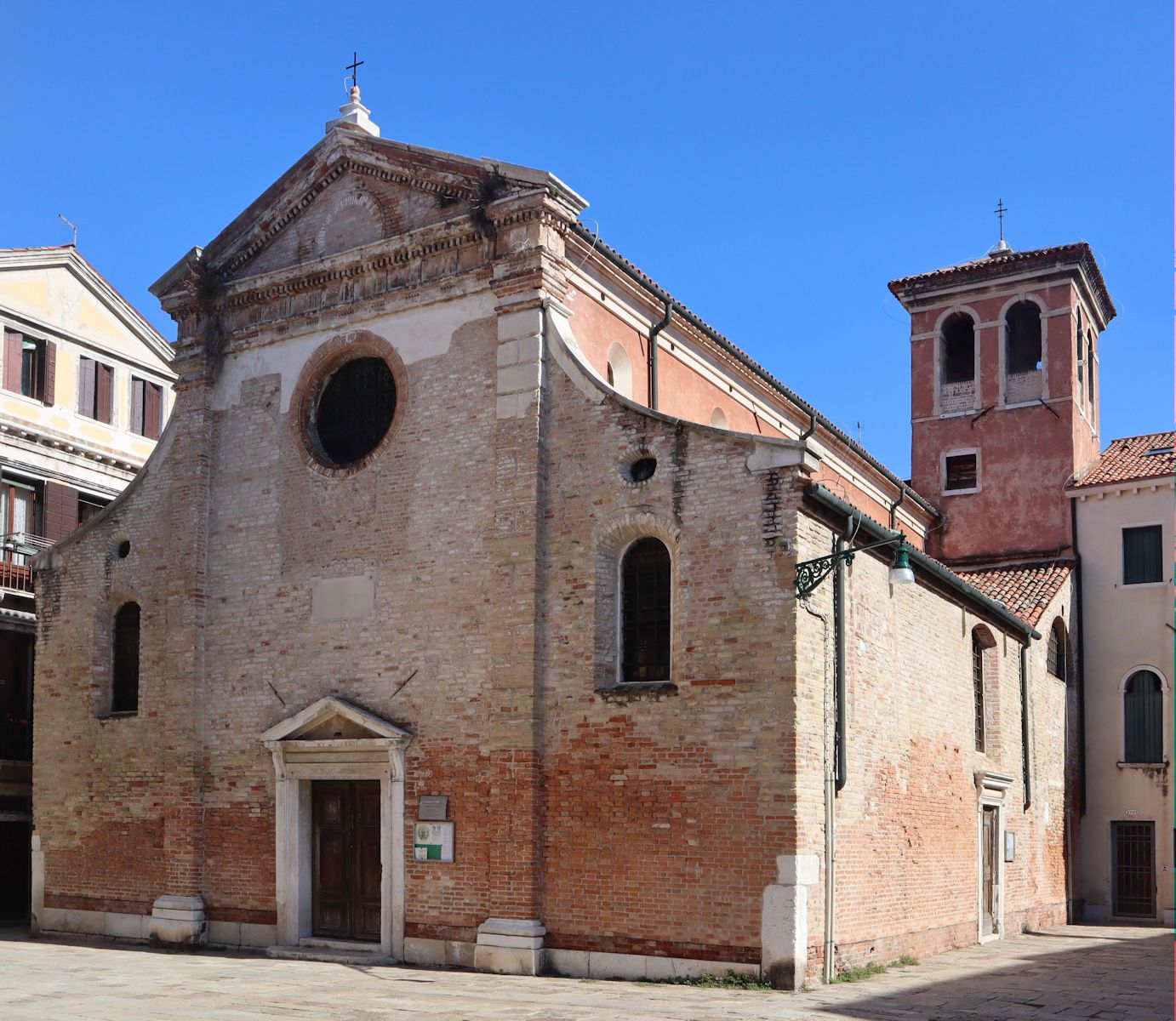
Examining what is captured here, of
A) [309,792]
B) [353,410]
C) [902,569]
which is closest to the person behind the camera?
[902,569]

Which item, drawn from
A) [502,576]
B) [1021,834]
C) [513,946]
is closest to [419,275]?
[502,576]

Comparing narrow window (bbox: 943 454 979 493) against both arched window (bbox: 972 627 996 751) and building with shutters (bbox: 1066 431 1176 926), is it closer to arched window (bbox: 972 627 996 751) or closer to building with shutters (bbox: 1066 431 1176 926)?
building with shutters (bbox: 1066 431 1176 926)

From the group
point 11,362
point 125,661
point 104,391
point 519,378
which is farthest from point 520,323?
point 104,391

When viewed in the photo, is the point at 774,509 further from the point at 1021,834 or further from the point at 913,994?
the point at 1021,834

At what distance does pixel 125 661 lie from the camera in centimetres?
1881

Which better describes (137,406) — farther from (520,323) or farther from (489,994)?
(489,994)

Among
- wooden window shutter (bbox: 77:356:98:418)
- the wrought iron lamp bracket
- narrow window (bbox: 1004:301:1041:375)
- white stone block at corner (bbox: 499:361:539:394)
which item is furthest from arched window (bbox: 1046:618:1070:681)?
wooden window shutter (bbox: 77:356:98:418)

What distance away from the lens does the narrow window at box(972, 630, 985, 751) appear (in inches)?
784

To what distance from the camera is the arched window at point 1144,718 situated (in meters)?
25.1

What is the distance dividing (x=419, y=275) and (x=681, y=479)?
15.5 feet

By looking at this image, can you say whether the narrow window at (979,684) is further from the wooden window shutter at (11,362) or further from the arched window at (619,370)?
the wooden window shutter at (11,362)

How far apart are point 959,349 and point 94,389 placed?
18.3 meters

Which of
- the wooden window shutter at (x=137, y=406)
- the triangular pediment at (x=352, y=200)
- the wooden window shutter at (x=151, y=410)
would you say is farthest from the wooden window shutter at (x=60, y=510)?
the triangular pediment at (x=352, y=200)

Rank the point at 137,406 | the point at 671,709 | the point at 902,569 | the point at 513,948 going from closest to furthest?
the point at 902,569 → the point at 671,709 → the point at 513,948 → the point at 137,406
